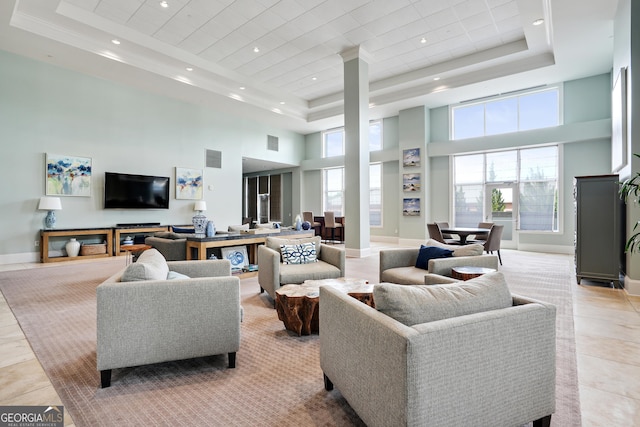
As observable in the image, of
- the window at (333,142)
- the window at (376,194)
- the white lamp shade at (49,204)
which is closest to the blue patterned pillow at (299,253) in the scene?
the white lamp shade at (49,204)

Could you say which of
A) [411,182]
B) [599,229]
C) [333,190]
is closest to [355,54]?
[411,182]

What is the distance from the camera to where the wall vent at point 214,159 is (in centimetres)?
990

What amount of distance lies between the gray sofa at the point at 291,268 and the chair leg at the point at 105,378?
1803 millimetres

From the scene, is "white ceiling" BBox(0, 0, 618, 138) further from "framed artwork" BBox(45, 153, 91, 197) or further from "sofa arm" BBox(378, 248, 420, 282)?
"sofa arm" BBox(378, 248, 420, 282)

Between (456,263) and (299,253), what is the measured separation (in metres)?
1.89

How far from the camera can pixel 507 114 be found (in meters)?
8.94

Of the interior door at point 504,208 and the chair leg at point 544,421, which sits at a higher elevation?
the interior door at point 504,208

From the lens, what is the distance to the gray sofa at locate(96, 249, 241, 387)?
196 cm

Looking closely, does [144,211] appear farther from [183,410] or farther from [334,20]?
[183,410]

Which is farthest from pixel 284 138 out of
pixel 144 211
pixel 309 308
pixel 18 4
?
pixel 309 308

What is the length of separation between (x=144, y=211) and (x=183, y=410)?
7.91 metres

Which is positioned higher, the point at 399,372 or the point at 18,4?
the point at 18,4

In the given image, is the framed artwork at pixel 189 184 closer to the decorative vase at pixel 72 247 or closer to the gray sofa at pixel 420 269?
the decorative vase at pixel 72 247

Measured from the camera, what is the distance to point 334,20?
6.15 m
